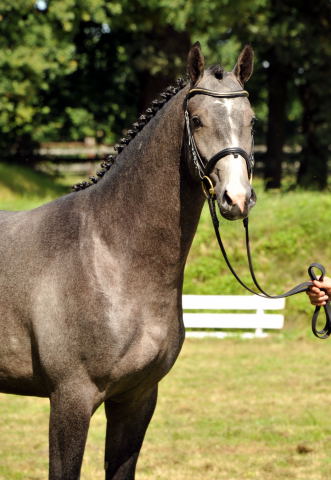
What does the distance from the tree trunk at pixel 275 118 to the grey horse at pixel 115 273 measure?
22867mm

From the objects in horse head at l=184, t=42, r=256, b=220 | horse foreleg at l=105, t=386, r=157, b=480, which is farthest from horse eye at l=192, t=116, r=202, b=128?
horse foreleg at l=105, t=386, r=157, b=480

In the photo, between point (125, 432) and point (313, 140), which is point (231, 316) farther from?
point (313, 140)

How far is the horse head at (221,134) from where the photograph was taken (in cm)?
365

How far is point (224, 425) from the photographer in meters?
8.08

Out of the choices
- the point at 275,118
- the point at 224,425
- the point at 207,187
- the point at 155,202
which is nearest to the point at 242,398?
the point at 224,425

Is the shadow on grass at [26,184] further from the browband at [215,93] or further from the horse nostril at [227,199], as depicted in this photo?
the horse nostril at [227,199]

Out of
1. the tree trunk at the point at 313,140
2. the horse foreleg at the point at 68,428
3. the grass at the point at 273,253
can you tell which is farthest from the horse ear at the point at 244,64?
the tree trunk at the point at 313,140

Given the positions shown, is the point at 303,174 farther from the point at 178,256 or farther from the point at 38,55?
the point at 178,256

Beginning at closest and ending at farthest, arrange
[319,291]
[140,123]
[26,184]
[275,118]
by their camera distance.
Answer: [140,123], [319,291], [26,184], [275,118]

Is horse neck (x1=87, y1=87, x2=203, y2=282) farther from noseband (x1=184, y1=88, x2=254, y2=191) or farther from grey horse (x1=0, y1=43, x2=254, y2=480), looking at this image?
noseband (x1=184, y1=88, x2=254, y2=191)

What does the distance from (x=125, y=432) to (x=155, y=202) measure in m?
1.42

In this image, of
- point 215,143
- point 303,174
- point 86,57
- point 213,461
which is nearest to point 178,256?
point 215,143

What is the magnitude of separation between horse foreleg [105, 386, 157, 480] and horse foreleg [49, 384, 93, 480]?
45 centimetres

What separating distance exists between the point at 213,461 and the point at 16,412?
2.95 m
